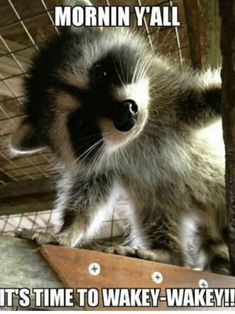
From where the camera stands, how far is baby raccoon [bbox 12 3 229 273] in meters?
1.34

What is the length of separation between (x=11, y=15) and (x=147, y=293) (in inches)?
44.2

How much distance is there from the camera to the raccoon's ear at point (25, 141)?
148 cm

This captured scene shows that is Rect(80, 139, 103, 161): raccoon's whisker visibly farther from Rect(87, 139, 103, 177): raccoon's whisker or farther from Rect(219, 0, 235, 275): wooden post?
Rect(219, 0, 235, 275): wooden post

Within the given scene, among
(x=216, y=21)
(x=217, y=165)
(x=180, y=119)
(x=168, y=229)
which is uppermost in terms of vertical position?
(x=216, y=21)

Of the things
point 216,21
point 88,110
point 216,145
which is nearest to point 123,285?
point 88,110

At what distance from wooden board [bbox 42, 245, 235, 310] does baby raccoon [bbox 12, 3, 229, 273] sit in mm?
361

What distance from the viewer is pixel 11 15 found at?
64.5 inches

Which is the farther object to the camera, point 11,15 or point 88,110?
point 11,15

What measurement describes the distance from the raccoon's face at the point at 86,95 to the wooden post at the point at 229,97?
28 centimetres

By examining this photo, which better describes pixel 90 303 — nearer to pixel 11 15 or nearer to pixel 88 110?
pixel 88 110

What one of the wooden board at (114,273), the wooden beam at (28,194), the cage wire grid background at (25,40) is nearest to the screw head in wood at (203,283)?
the wooden board at (114,273)

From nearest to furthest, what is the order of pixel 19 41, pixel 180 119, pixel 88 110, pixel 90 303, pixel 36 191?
pixel 90 303 < pixel 88 110 < pixel 180 119 < pixel 19 41 < pixel 36 191

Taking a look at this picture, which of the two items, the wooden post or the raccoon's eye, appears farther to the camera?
the raccoon's eye

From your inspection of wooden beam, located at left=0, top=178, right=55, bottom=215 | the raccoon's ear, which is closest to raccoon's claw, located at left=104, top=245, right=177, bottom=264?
the raccoon's ear
